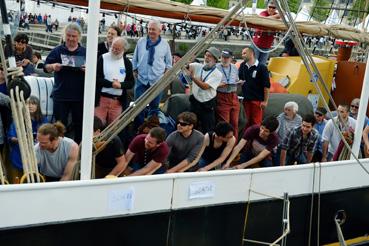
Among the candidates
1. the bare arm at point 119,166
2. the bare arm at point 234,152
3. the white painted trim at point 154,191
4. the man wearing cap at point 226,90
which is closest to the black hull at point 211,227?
the white painted trim at point 154,191

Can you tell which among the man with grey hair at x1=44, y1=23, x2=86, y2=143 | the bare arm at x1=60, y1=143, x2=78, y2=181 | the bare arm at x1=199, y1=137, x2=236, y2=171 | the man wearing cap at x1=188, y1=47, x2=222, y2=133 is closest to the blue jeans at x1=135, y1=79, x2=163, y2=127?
the man wearing cap at x1=188, y1=47, x2=222, y2=133

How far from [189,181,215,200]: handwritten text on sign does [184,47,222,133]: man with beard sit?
170 centimetres

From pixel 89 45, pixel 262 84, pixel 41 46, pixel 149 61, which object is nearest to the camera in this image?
pixel 89 45

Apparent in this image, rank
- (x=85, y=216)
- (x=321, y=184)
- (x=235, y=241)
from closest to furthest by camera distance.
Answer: (x=85, y=216), (x=235, y=241), (x=321, y=184)

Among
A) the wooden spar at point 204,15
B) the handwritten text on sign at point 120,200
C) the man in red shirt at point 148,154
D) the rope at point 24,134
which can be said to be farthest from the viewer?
the wooden spar at point 204,15

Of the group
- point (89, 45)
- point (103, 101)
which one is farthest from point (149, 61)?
point (89, 45)

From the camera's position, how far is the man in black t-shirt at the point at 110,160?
3.96m

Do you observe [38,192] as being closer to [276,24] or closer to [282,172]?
[282,172]

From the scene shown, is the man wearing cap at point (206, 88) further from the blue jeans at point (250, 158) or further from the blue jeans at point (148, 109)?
the blue jeans at point (250, 158)

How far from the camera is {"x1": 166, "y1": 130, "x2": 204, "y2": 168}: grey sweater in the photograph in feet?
14.5

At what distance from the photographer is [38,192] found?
3.05 m

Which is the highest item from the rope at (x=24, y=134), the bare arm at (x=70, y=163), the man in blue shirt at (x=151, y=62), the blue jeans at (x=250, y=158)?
the man in blue shirt at (x=151, y=62)

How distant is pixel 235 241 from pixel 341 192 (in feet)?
3.66

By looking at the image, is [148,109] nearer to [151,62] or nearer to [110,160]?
[151,62]
